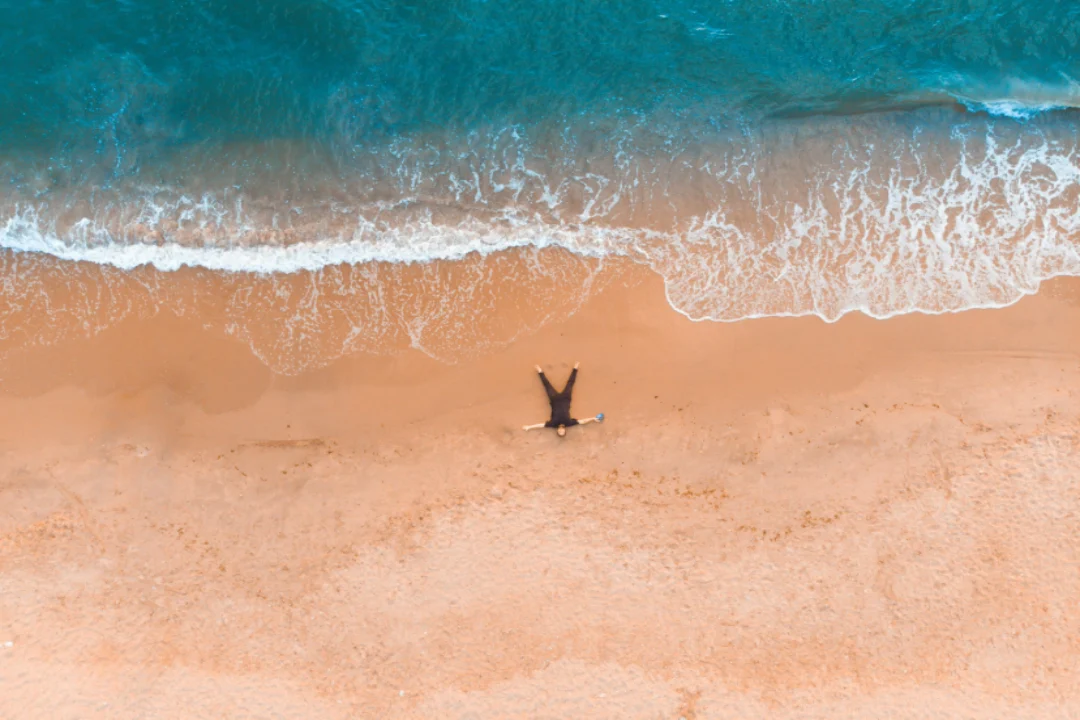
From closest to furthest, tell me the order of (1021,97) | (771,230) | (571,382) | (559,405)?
1. (559,405)
2. (571,382)
3. (771,230)
4. (1021,97)

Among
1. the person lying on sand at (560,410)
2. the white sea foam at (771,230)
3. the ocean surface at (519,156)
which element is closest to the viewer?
the person lying on sand at (560,410)

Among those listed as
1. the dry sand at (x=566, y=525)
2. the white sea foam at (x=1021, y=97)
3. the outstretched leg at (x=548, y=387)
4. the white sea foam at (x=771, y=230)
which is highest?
the white sea foam at (x=1021, y=97)

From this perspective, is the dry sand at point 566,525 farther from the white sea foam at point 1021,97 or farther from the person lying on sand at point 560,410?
the white sea foam at point 1021,97

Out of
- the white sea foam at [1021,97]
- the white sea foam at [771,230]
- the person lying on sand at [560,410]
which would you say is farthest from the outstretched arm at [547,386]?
the white sea foam at [1021,97]

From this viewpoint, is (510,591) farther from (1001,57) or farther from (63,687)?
(1001,57)

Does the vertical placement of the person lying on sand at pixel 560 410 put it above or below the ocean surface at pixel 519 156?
below

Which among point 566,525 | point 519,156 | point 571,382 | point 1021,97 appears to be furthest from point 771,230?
point 566,525

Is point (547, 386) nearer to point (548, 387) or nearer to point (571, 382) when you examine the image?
point (548, 387)
